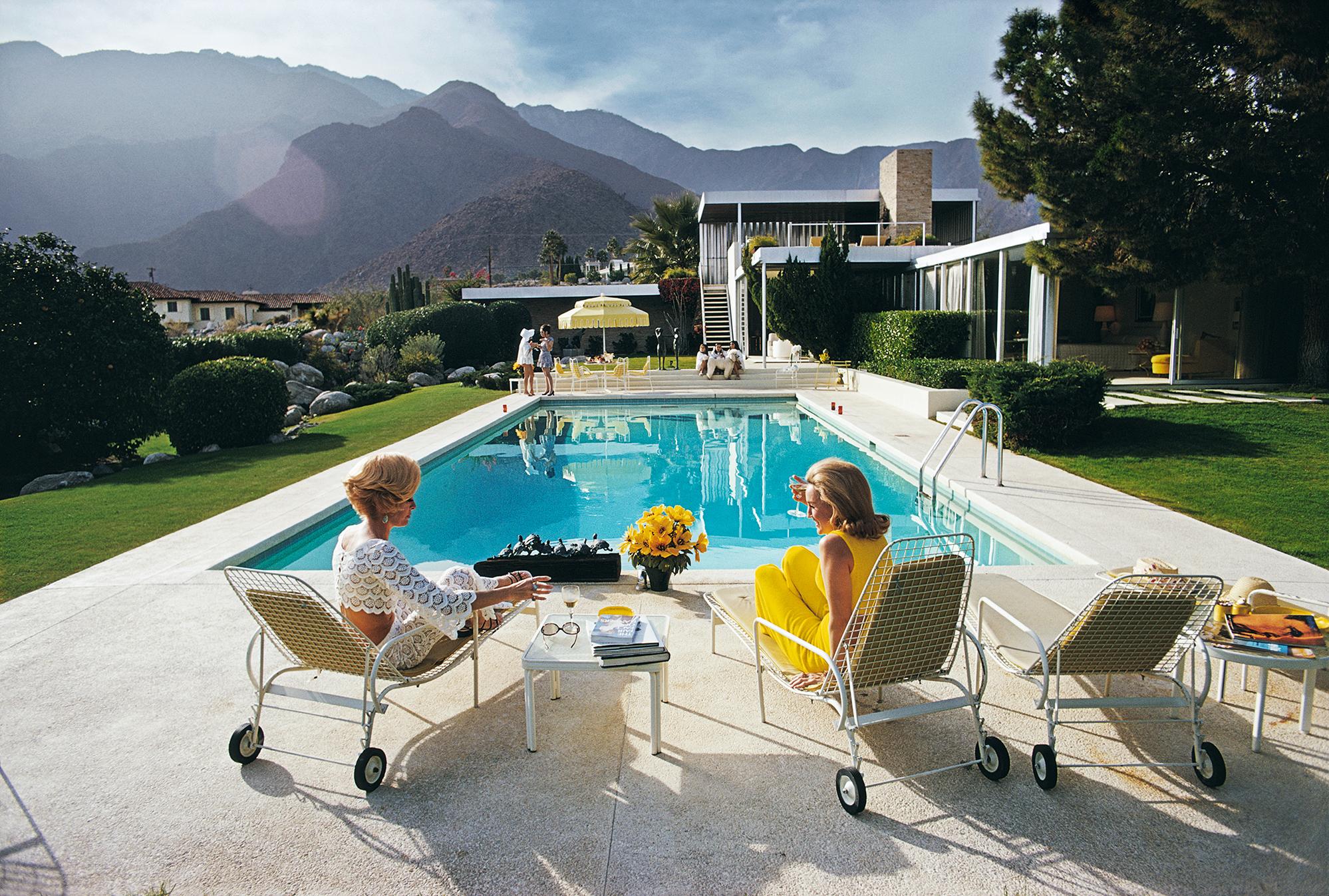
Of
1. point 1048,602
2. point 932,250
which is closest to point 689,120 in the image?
point 932,250

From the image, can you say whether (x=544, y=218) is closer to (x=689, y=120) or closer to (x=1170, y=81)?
(x=689, y=120)

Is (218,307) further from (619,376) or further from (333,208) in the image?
(333,208)

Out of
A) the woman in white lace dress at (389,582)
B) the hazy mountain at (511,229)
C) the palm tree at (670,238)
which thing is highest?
the hazy mountain at (511,229)

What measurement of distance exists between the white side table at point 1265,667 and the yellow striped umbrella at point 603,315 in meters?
18.6

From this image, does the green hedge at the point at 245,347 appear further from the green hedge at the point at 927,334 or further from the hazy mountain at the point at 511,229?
the hazy mountain at the point at 511,229

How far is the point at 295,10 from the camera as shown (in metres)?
11.2

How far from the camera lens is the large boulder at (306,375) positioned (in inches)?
832

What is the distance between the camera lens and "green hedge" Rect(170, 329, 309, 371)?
1867 cm

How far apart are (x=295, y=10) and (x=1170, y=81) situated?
482 inches

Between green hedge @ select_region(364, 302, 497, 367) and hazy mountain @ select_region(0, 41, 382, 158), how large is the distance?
12637 cm

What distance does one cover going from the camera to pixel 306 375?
842 inches

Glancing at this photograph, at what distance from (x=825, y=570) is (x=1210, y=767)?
1.53 meters

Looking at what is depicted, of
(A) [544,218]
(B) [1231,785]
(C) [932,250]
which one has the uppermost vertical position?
(A) [544,218]

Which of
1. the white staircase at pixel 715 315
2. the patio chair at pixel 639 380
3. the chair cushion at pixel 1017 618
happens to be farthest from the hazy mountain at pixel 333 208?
the chair cushion at pixel 1017 618
